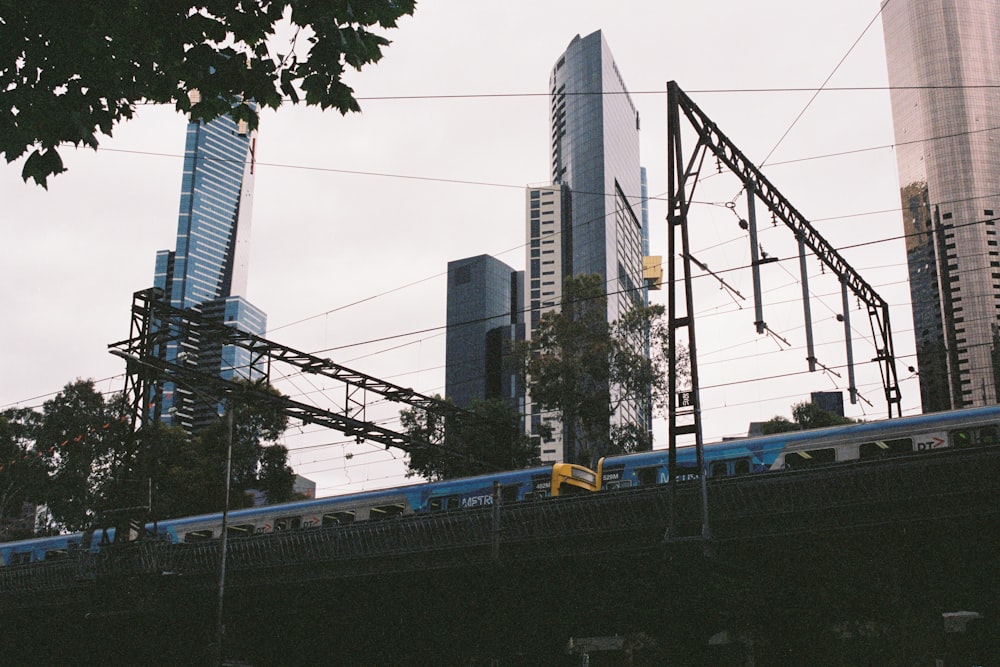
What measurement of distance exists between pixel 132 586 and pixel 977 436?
2666 centimetres

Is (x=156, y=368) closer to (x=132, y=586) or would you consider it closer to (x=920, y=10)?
(x=132, y=586)

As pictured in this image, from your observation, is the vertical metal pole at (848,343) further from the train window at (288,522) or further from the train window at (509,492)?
the train window at (288,522)

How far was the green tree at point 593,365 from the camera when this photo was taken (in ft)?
162

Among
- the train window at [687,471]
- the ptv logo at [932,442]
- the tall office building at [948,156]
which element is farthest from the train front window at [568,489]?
the tall office building at [948,156]

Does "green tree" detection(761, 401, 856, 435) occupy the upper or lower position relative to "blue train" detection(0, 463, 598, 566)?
upper

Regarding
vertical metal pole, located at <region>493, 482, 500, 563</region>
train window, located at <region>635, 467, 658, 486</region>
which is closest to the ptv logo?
train window, located at <region>635, 467, 658, 486</region>

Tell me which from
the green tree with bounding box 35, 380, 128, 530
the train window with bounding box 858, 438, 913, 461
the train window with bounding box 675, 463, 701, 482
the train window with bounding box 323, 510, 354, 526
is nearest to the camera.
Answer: the train window with bounding box 858, 438, 913, 461

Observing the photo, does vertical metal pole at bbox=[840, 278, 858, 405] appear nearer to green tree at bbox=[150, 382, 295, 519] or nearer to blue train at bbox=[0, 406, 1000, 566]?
blue train at bbox=[0, 406, 1000, 566]

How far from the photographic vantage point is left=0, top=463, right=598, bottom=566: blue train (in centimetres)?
3250

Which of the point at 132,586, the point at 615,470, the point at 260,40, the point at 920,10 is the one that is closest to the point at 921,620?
the point at 615,470

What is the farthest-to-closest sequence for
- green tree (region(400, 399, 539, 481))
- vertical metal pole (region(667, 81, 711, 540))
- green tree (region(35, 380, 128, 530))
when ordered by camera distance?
green tree (region(35, 380, 128, 530)), green tree (region(400, 399, 539, 481)), vertical metal pole (region(667, 81, 711, 540))

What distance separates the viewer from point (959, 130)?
251ft

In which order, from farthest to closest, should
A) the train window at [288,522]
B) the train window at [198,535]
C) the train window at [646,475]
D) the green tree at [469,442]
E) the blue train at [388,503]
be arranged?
1. the green tree at [469,442]
2. the train window at [198,535]
3. the train window at [288,522]
4. the blue train at [388,503]
5. the train window at [646,475]

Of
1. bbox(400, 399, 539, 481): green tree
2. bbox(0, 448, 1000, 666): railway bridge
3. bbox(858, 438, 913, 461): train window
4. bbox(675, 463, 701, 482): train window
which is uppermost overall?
bbox(400, 399, 539, 481): green tree
